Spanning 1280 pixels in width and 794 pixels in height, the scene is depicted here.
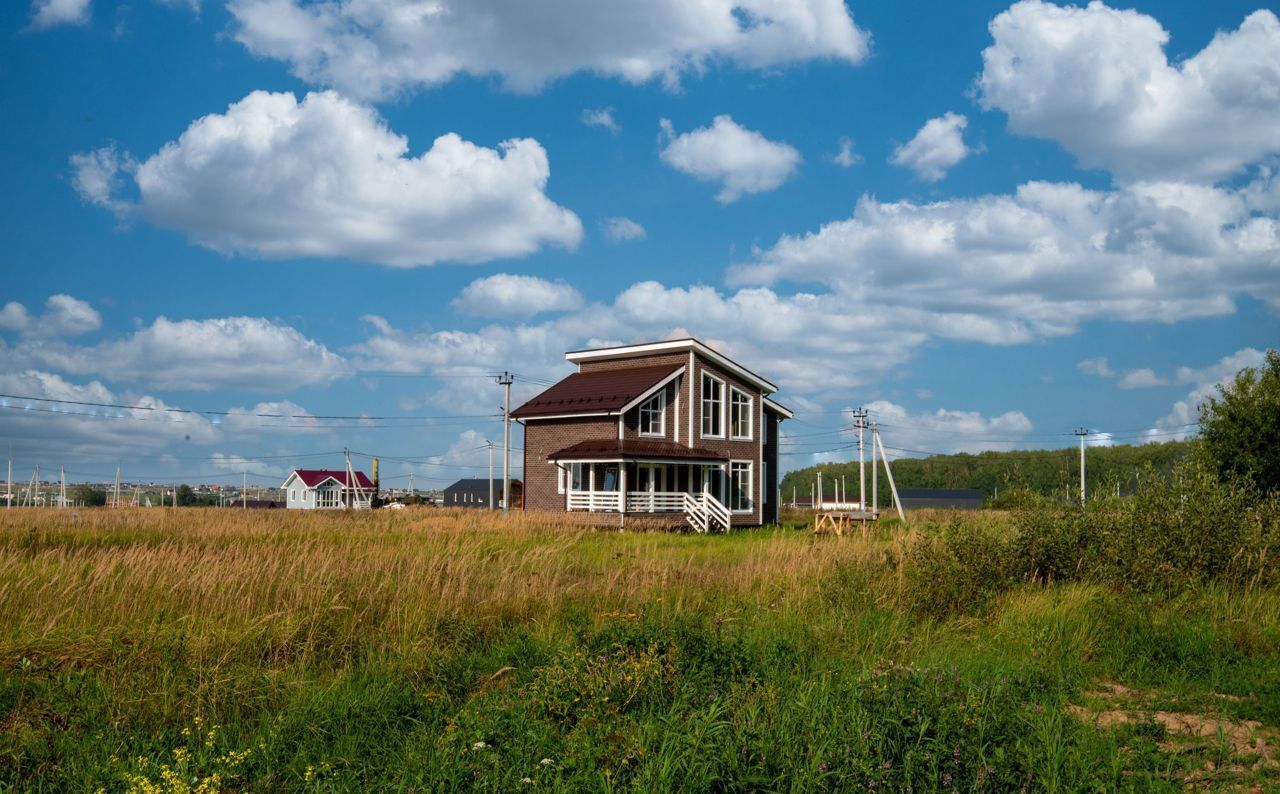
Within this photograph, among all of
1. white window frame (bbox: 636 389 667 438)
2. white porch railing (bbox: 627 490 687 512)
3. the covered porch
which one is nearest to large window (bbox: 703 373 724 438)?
the covered porch

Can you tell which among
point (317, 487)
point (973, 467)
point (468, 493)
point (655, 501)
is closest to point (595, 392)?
point (655, 501)

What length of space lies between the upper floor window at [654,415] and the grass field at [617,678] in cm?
2400

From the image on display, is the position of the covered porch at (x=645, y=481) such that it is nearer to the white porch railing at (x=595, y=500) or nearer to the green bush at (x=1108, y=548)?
the white porch railing at (x=595, y=500)

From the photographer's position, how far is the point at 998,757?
489 cm

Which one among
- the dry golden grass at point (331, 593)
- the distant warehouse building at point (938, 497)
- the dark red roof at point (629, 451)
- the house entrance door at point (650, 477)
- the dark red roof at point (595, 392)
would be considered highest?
the dark red roof at point (595, 392)

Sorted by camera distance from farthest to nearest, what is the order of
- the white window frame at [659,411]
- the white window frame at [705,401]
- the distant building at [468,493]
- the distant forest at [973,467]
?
the distant forest at [973,467]
the distant building at [468,493]
the white window frame at [705,401]
the white window frame at [659,411]

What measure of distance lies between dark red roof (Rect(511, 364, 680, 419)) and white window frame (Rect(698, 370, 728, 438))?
1.43 meters

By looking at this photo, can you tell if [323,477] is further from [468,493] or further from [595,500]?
[595,500]

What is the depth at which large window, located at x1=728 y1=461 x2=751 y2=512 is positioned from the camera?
37.6m

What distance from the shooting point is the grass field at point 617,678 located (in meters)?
4.95

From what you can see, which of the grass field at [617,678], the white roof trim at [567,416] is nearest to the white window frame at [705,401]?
the white roof trim at [567,416]

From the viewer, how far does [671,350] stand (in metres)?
36.3

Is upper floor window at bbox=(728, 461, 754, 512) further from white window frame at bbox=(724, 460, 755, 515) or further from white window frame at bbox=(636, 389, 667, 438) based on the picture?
white window frame at bbox=(636, 389, 667, 438)

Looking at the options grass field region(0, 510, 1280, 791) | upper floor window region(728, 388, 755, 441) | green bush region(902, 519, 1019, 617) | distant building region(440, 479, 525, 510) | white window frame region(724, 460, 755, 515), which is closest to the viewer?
grass field region(0, 510, 1280, 791)
